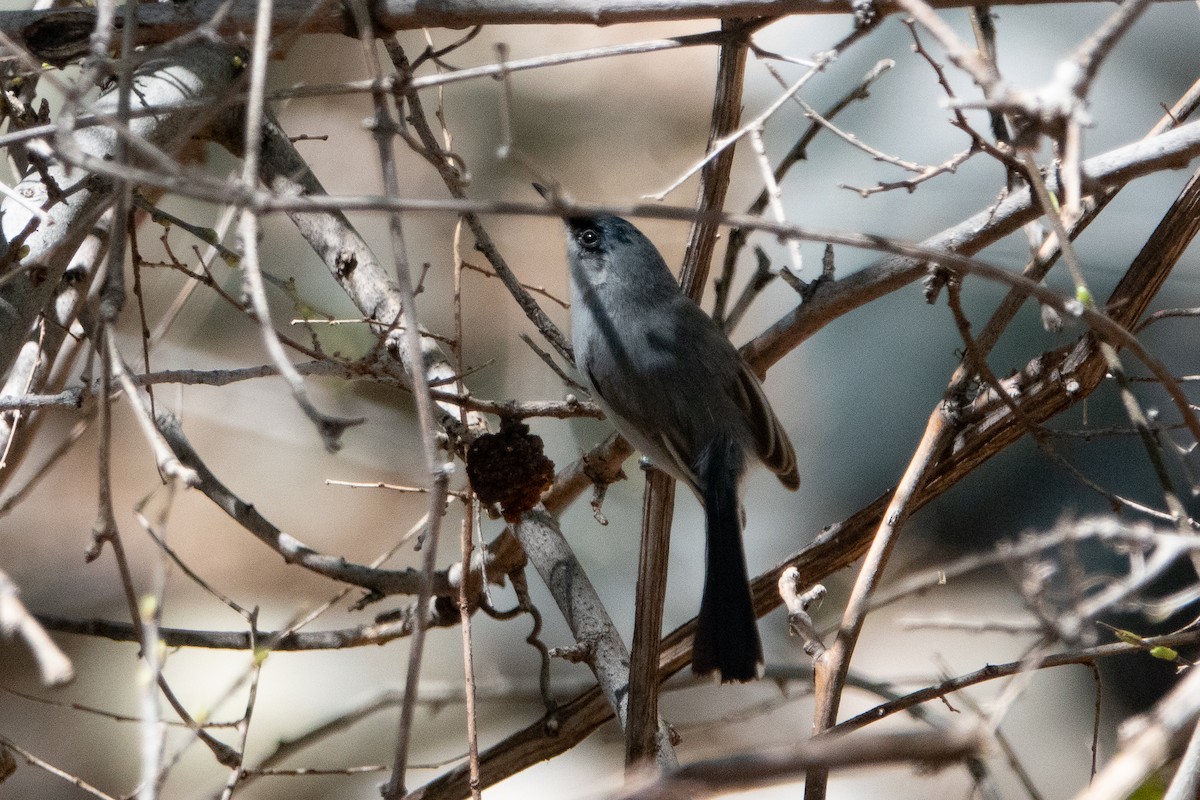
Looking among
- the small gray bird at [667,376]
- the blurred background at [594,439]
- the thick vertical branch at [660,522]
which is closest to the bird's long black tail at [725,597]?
the small gray bird at [667,376]

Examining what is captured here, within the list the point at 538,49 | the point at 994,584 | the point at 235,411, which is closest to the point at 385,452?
the point at 235,411

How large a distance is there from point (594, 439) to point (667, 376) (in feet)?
5.54

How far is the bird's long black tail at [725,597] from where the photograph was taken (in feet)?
6.50

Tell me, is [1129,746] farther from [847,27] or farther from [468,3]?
[847,27]

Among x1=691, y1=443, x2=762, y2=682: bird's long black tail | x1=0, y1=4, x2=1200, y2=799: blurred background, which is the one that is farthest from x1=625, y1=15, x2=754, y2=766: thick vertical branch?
x1=0, y1=4, x2=1200, y2=799: blurred background

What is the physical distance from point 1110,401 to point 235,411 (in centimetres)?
350

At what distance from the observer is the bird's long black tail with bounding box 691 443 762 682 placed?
1.98 meters

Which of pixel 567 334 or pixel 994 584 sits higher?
pixel 567 334

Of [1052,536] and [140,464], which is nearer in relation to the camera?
[1052,536]

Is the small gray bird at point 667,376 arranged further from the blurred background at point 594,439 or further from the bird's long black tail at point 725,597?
the blurred background at point 594,439

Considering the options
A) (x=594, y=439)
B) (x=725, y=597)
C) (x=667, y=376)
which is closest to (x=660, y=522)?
(x=725, y=597)

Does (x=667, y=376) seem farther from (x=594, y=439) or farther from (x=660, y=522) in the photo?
(x=594, y=439)

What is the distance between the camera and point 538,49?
488 cm

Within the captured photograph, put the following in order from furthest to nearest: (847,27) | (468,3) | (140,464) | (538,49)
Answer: (538,49) → (140,464) → (847,27) → (468,3)
